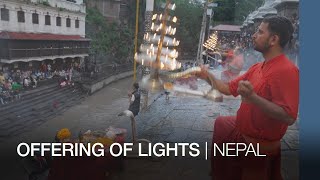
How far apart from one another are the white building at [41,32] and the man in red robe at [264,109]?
108 cm

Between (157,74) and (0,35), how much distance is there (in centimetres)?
119

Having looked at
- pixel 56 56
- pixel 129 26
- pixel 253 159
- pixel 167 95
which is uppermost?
pixel 129 26

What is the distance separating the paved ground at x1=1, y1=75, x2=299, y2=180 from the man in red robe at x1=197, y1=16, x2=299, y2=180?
4.1 inches

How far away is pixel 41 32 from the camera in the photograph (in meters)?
2.98

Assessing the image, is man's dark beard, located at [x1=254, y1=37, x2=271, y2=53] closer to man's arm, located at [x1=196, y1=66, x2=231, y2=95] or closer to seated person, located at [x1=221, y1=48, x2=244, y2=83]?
seated person, located at [x1=221, y1=48, x2=244, y2=83]

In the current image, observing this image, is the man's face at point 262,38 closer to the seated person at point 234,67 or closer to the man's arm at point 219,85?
the seated person at point 234,67

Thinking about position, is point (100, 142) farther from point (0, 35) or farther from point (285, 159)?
point (285, 159)

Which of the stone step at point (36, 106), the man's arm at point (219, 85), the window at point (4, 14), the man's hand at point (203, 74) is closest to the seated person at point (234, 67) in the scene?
the man's arm at point (219, 85)

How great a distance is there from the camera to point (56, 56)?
121 inches

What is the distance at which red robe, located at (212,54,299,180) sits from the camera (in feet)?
9.13

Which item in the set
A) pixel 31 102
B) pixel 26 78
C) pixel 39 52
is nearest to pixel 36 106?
pixel 31 102

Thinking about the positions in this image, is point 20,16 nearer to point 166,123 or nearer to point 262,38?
point 166,123

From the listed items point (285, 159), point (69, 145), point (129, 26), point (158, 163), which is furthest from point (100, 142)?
point (285, 159)

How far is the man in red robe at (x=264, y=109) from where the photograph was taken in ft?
9.05
